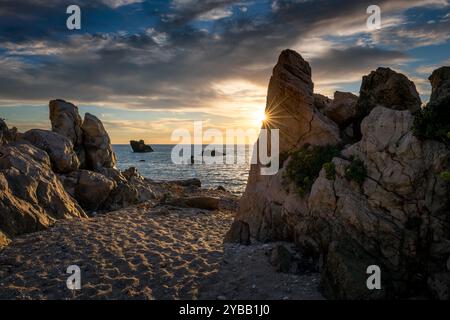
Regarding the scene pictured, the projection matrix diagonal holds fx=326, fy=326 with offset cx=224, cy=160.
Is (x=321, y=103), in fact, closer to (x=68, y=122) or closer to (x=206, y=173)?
(x=68, y=122)

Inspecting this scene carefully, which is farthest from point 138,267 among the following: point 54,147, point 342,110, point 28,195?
point 54,147

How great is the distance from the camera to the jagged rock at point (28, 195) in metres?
13.3

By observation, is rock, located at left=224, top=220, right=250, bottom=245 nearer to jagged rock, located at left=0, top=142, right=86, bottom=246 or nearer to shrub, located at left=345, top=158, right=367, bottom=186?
shrub, located at left=345, top=158, right=367, bottom=186

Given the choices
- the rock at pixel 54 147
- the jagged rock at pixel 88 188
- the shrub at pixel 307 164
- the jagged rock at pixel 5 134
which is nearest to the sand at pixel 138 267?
the shrub at pixel 307 164

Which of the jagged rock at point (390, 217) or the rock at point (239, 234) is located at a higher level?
the jagged rock at point (390, 217)

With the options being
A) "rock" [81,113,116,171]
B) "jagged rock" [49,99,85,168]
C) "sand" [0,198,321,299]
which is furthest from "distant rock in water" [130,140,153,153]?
"sand" [0,198,321,299]

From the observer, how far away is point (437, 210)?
870cm

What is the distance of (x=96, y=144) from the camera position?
2834cm

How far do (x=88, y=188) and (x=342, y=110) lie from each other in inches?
649

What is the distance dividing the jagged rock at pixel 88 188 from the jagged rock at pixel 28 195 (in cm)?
299

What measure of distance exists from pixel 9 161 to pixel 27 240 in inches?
193

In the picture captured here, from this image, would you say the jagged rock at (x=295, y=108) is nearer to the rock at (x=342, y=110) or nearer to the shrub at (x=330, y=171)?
the rock at (x=342, y=110)
